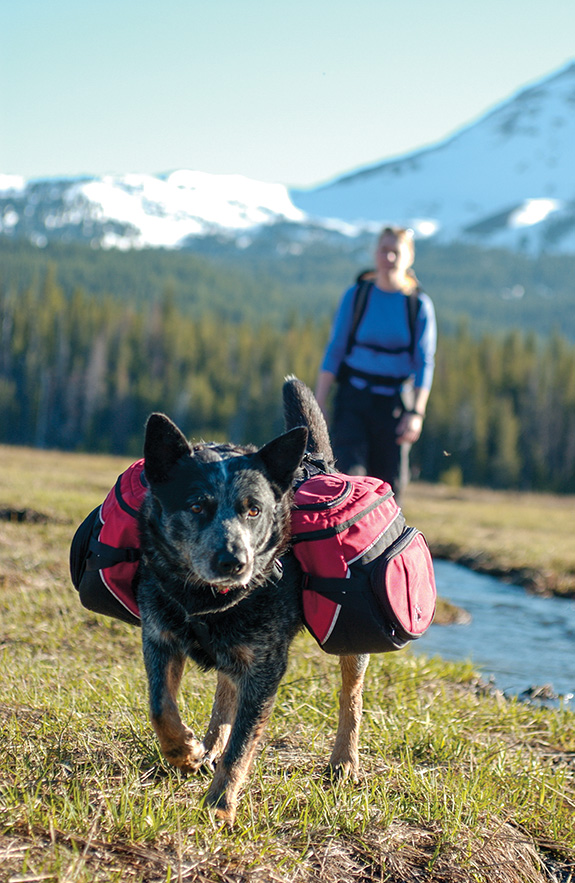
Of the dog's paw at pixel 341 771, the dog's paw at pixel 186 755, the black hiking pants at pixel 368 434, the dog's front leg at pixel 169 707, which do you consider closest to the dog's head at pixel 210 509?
the dog's front leg at pixel 169 707

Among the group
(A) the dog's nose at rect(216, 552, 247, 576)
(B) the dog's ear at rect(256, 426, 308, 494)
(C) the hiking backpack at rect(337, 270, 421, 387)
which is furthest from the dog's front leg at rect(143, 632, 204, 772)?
(C) the hiking backpack at rect(337, 270, 421, 387)

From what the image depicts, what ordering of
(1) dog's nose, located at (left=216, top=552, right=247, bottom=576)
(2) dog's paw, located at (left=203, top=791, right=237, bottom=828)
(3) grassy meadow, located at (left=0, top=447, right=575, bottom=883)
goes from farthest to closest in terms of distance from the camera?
(1) dog's nose, located at (left=216, top=552, right=247, bottom=576) < (2) dog's paw, located at (left=203, top=791, right=237, bottom=828) < (3) grassy meadow, located at (left=0, top=447, right=575, bottom=883)

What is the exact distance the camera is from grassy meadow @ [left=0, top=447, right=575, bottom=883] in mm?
2877

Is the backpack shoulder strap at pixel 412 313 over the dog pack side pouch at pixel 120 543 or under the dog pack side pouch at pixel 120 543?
over

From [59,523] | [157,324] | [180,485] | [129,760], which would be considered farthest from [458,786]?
[157,324]

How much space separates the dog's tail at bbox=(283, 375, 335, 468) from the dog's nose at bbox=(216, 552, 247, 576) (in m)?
1.33

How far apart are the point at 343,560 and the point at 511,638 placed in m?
5.06

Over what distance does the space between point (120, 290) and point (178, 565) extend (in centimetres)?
18086

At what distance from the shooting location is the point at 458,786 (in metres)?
3.72

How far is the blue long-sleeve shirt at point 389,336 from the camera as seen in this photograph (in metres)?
6.89

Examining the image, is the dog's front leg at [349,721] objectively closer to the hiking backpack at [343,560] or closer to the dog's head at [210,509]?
the hiking backpack at [343,560]

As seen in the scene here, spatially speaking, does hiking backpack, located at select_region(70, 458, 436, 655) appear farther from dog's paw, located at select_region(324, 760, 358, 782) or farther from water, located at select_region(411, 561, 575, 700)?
water, located at select_region(411, 561, 575, 700)

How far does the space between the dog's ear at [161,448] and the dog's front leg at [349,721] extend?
134 cm

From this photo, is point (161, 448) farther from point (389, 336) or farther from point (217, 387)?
point (217, 387)
